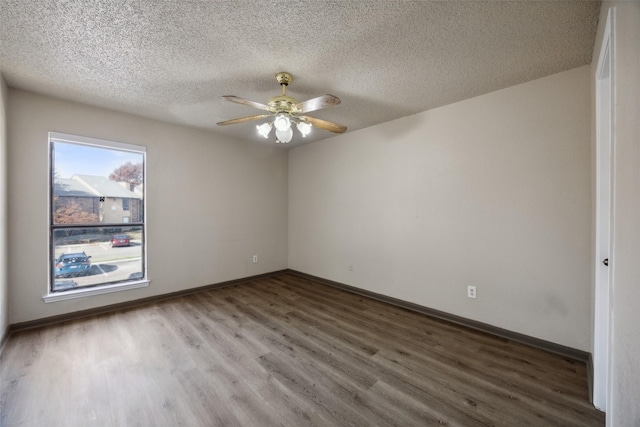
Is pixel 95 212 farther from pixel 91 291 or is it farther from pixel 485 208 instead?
pixel 485 208

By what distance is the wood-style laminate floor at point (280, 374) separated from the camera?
1.60 m

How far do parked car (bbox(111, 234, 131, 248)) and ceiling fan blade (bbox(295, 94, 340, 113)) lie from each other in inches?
118

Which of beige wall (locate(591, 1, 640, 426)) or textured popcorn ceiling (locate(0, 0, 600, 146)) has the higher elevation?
textured popcorn ceiling (locate(0, 0, 600, 146))

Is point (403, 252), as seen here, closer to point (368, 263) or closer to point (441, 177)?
point (368, 263)

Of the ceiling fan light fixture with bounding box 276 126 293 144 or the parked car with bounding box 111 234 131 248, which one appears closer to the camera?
the ceiling fan light fixture with bounding box 276 126 293 144

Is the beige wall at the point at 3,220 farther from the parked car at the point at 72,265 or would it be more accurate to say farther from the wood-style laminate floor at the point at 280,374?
the parked car at the point at 72,265

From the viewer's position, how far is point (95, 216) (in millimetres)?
3162

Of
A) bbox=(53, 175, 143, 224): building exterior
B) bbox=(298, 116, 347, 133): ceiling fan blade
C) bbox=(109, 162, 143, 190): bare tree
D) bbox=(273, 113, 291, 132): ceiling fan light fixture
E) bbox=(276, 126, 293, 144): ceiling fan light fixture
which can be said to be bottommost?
bbox=(53, 175, 143, 224): building exterior

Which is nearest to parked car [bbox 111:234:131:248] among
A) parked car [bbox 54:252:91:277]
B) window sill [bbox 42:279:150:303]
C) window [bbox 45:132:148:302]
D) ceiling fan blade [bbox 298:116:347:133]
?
window [bbox 45:132:148:302]

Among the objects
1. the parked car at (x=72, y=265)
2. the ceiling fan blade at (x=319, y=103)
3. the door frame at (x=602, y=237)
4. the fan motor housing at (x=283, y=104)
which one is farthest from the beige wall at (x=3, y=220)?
the door frame at (x=602, y=237)

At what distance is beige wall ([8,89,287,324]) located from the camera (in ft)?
8.80

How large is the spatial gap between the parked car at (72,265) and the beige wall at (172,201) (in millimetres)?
157

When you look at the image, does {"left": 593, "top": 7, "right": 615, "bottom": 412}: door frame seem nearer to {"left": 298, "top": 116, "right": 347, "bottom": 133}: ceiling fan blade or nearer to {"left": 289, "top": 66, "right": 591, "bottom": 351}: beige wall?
{"left": 289, "top": 66, "right": 591, "bottom": 351}: beige wall

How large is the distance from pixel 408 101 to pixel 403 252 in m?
1.89
